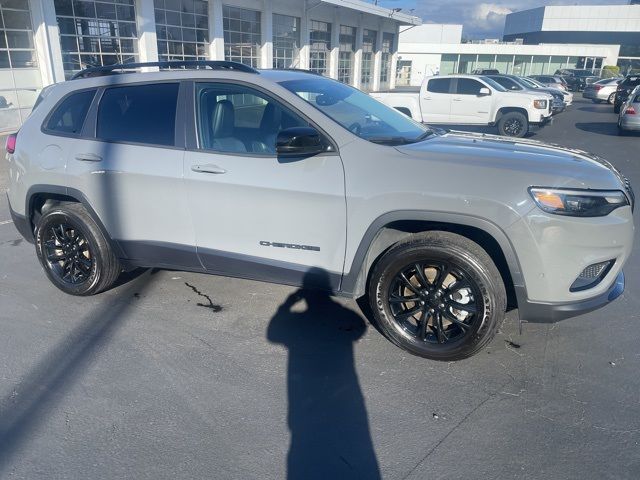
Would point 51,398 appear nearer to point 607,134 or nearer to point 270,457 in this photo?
point 270,457

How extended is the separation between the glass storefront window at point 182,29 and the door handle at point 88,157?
51.1 feet

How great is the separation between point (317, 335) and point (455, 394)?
1.10 m

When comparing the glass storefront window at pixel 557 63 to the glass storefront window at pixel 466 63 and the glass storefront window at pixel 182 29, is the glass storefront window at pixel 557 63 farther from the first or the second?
the glass storefront window at pixel 182 29

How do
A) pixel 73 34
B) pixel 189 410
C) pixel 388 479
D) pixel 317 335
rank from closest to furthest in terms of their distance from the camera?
pixel 388 479, pixel 189 410, pixel 317 335, pixel 73 34

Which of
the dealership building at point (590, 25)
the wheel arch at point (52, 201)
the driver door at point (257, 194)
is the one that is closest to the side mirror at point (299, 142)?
the driver door at point (257, 194)

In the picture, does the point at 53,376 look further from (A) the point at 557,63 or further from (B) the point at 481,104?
(A) the point at 557,63

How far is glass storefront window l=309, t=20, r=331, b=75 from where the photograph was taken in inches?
1093

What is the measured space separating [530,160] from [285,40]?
24.5 metres

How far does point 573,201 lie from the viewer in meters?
3.04

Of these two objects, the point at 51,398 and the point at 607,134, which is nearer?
the point at 51,398

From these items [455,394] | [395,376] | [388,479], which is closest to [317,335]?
[395,376]

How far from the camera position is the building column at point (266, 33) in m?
23.2

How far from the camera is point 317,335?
3.80 m

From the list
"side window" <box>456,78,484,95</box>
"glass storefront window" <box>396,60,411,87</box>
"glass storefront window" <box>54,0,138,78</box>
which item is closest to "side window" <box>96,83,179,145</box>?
"side window" <box>456,78,484,95</box>
